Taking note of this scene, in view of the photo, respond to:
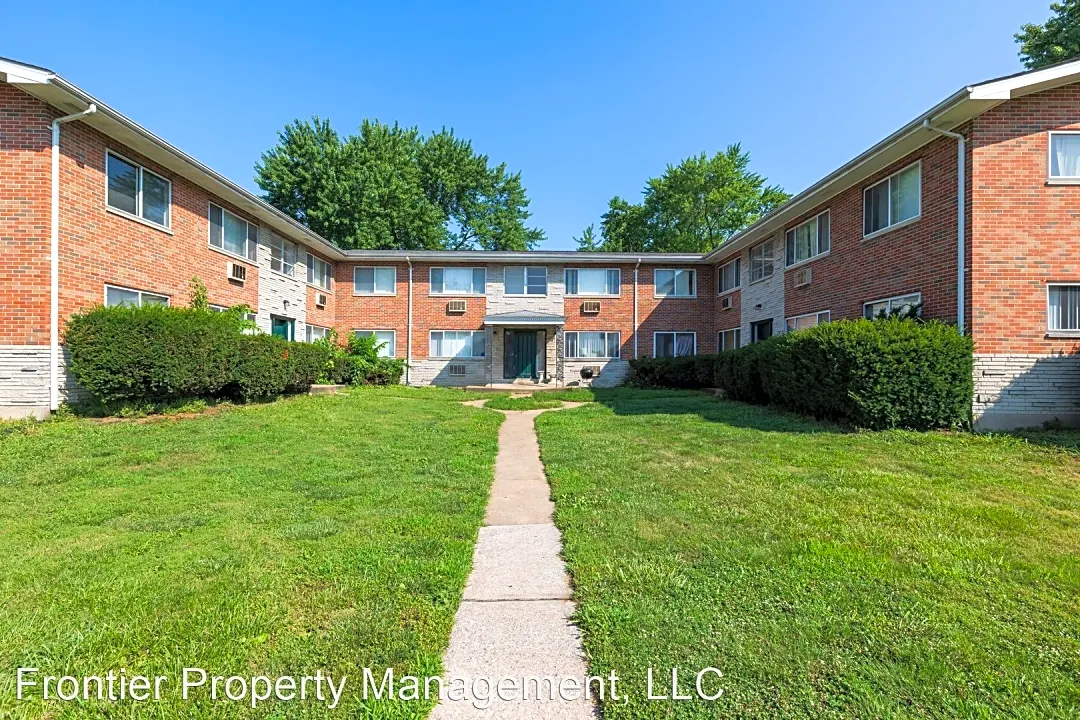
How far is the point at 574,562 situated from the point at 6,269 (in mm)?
10949

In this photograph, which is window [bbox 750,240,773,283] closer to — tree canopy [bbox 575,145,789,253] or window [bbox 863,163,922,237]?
window [bbox 863,163,922,237]

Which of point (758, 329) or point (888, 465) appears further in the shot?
point (758, 329)

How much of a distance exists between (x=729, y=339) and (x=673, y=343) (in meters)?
2.20

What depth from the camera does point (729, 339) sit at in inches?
716

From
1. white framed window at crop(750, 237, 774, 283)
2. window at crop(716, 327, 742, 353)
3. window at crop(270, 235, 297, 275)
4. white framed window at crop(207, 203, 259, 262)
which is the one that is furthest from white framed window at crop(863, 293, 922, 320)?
window at crop(270, 235, 297, 275)

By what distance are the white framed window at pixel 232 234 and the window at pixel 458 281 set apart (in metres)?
6.60

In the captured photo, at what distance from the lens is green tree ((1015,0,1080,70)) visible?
18531mm

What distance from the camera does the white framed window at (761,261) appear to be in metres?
15.2

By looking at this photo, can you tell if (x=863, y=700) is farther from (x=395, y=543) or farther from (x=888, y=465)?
(x=888, y=465)

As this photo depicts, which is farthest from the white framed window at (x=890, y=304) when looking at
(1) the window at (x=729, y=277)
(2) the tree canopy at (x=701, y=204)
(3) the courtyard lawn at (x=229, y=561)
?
(2) the tree canopy at (x=701, y=204)

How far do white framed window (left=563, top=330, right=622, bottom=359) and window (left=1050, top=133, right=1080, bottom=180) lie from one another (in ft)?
42.0

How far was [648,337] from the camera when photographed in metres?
19.5

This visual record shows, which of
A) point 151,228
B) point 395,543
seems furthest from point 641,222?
point 395,543

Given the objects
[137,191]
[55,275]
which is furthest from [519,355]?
[55,275]
